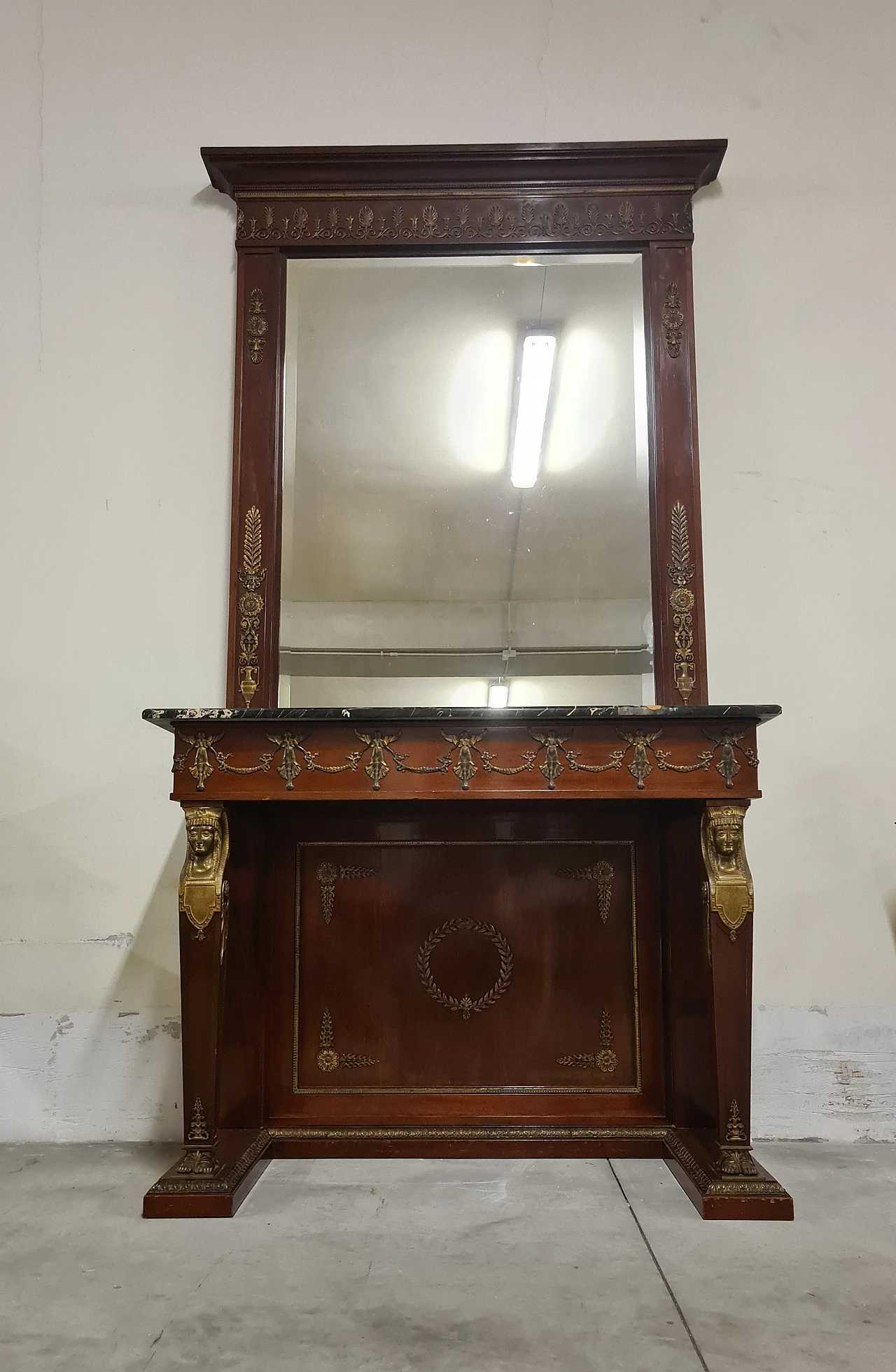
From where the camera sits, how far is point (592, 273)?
2.76 metres

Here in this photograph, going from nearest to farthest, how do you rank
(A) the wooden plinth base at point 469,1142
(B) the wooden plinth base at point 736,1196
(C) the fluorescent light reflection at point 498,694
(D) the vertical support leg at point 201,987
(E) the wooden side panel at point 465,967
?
(B) the wooden plinth base at point 736,1196, (D) the vertical support leg at point 201,987, (A) the wooden plinth base at point 469,1142, (E) the wooden side panel at point 465,967, (C) the fluorescent light reflection at point 498,694

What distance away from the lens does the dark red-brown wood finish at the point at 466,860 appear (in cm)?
205

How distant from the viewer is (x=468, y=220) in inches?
109

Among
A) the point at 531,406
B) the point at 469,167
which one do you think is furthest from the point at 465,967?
the point at 469,167

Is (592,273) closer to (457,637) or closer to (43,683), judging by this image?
(457,637)

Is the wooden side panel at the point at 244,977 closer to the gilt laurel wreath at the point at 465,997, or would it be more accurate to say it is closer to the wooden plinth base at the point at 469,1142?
the wooden plinth base at the point at 469,1142

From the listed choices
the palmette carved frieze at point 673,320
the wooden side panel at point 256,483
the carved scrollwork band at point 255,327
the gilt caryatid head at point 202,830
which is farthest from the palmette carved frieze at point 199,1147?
the palmette carved frieze at point 673,320

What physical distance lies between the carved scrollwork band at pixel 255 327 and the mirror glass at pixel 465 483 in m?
0.09

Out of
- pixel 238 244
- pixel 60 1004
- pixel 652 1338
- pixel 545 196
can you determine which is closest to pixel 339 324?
pixel 238 244

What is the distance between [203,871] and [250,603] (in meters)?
0.88

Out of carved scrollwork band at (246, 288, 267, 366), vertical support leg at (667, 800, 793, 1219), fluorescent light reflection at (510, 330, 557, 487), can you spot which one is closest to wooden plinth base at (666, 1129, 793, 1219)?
vertical support leg at (667, 800, 793, 1219)

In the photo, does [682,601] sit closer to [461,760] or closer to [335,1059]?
[461,760]

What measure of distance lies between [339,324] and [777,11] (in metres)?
1.81

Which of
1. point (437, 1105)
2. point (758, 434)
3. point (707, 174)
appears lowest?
point (437, 1105)
